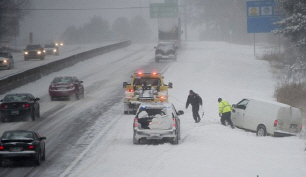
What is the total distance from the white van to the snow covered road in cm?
52

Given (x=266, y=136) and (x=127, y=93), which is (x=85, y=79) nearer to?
(x=127, y=93)

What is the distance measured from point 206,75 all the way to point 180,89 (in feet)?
24.3

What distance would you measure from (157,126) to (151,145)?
0.75 metres

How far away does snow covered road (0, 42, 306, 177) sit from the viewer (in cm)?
1784

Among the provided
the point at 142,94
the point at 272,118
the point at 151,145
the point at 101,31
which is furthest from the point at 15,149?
the point at 101,31

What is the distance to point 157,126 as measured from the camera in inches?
838

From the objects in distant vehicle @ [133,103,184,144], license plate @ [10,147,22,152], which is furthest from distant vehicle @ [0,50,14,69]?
license plate @ [10,147,22,152]

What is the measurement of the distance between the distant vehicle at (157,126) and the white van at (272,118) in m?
4.79

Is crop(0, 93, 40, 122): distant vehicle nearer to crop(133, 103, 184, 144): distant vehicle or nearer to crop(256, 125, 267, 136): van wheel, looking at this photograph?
crop(133, 103, 184, 144): distant vehicle

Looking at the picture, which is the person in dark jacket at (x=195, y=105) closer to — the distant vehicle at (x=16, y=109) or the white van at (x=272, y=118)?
the white van at (x=272, y=118)

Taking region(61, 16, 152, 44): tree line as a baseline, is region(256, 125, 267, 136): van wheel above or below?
below

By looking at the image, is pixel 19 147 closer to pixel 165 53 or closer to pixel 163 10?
pixel 165 53

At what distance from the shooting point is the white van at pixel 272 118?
2455cm

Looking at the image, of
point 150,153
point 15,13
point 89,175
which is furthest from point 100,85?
point 15,13
